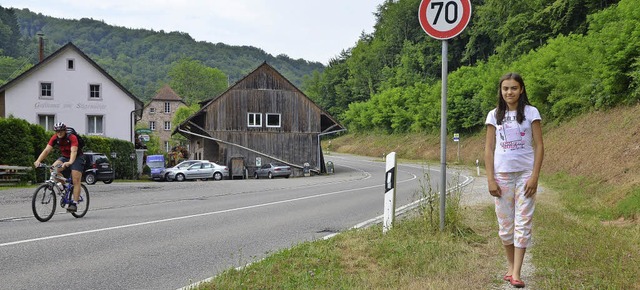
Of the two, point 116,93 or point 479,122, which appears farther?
point 479,122

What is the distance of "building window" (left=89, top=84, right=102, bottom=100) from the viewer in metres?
41.0

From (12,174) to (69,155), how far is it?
1311 cm

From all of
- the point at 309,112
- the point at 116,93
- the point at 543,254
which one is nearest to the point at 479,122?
the point at 309,112

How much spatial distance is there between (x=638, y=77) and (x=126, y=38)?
149 metres

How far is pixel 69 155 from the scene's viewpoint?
33.4 feet

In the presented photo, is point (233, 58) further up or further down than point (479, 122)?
further up

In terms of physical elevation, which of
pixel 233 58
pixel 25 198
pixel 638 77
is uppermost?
pixel 233 58

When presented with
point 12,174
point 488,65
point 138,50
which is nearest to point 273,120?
point 12,174

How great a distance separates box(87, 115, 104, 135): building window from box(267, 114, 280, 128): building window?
43.6 ft

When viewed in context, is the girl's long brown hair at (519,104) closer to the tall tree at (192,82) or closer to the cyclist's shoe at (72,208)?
the cyclist's shoe at (72,208)

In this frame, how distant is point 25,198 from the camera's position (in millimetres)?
15266

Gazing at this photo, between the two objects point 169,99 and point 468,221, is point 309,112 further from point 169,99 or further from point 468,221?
point 169,99

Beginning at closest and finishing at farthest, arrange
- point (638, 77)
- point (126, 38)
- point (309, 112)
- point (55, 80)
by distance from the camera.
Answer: point (638, 77) → point (55, 80) → point (309, 112) → point (126, 38)

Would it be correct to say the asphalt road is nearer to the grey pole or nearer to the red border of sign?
the grey pole
